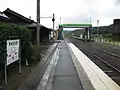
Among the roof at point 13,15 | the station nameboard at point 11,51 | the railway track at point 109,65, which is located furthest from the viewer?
the roof at point 13,15

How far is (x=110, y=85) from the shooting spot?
9422 mm

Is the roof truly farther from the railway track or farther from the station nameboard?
the station nameboard

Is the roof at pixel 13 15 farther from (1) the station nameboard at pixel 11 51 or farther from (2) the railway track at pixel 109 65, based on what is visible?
(1) the station nameboard at pixel 11 51

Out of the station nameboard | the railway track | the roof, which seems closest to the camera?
the station nameboard

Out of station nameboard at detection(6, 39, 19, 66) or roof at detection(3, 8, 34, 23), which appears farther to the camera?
roof at detection(3, 8, 34, 23)

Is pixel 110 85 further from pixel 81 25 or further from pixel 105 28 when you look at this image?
pixel 105 28

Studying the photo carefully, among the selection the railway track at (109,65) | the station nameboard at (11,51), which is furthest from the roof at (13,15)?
the station nameboard at (11,51)

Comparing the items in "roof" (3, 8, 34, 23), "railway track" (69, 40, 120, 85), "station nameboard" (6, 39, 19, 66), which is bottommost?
"railway track" (69, 40, 120, 85)

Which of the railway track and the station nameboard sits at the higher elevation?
the station nameboard

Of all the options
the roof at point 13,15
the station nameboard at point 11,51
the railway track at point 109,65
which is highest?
the roof at point 13,15

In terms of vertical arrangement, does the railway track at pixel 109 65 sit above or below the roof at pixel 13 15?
below

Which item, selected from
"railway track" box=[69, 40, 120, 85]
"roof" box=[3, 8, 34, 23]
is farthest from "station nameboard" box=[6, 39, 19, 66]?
"roof" box=[3, 8, 34, 23]

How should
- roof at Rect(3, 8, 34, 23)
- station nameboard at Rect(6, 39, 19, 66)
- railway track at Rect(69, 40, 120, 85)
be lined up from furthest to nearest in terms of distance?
roof at Rect(3, 8, 34, 23), railway track at Rect(69, 40, 120, 85), station nameboard at Rect(6, 39, 19, 66)

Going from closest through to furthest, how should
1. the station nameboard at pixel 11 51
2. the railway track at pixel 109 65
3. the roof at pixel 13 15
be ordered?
the station nameboard at pixel 11 51 < the railway track at pixel 109 65 < the roof at pixel 13 15
